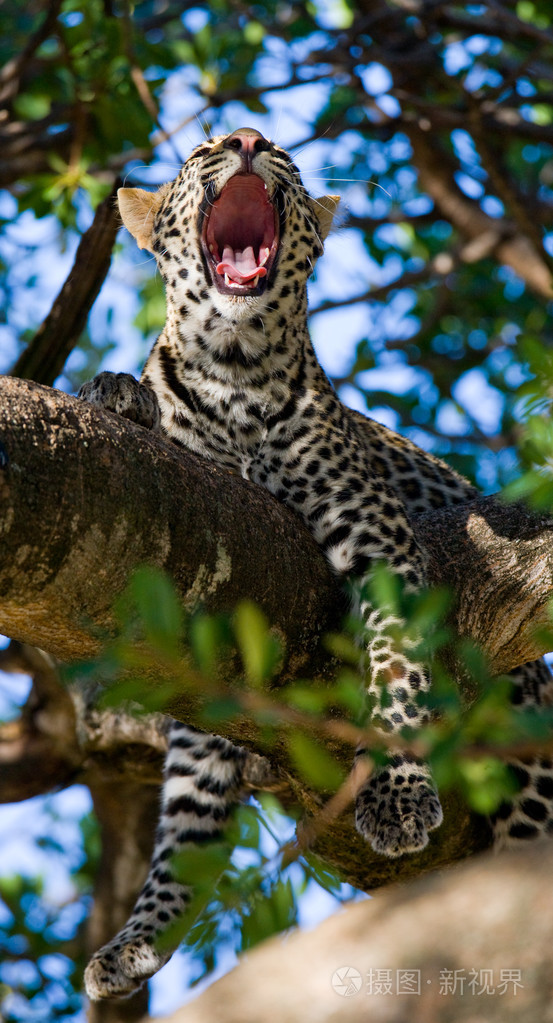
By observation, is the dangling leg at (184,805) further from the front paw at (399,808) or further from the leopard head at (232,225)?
the leopard head at (232,225)

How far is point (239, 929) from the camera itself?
7.59ft

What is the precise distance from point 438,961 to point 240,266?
3893 mm

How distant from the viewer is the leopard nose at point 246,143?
15.4 feet

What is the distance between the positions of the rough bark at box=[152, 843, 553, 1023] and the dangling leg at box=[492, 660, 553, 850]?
300cm

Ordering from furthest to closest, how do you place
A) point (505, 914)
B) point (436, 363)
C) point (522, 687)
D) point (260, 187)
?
point (436, 363) < point (260, 187) < point (522, 687) < point (505, 914)

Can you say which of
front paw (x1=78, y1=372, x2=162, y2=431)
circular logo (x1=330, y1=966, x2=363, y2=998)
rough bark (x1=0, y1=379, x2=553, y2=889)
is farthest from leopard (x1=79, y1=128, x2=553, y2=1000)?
circular logo (x1=330, y1=966, x2=363, y2=998)

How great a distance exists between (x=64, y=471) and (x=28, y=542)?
0.19 meters

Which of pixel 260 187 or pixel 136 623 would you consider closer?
pixel 136 623

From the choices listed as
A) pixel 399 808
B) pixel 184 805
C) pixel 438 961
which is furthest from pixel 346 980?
pixel 184 805

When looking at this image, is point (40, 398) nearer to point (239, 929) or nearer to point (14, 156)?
point (239, 929)

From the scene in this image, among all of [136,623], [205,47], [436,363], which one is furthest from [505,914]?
[436,363]

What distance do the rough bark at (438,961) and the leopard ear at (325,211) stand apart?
430cm

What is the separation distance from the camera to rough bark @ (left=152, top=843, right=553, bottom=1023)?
122cm

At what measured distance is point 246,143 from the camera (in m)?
4.71
